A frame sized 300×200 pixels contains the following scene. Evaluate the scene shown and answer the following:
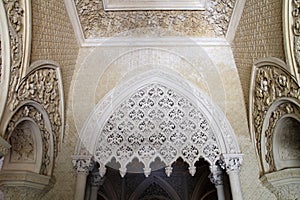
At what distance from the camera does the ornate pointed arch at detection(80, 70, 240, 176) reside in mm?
4602

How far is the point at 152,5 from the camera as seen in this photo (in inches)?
199

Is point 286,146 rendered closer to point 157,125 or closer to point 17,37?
point 157,125

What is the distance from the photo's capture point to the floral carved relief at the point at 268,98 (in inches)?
147

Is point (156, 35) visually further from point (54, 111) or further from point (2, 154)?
point (2, 154)

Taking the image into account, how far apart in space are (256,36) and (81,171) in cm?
352

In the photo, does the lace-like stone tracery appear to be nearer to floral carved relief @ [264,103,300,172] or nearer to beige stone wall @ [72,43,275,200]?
beige stone wall @ [72,43,275,200]

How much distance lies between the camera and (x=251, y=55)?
4613mm

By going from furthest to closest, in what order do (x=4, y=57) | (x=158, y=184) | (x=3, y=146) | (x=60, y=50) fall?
(x=158, y=184) → (x=60, y=50) → (x=4, y=57) → (x=3, y=146)

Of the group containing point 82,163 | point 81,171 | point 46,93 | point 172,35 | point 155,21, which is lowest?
point 81,171

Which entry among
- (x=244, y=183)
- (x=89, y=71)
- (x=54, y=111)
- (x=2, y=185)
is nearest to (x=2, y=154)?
(x=2, y=185)

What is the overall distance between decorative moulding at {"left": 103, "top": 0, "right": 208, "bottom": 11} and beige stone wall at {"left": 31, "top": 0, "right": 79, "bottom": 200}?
91cm

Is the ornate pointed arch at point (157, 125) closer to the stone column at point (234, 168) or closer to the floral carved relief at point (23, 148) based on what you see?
the stone column at point (234, 168)

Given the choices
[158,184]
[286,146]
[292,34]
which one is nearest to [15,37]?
[292,34]

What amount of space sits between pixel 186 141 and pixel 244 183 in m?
1.12
